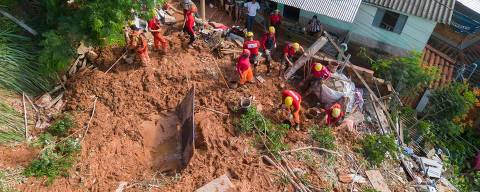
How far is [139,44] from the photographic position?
10.2 m

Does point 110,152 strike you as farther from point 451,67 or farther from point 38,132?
point 451,67

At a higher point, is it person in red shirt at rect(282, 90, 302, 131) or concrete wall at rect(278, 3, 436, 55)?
concrete wall at rect(278, 3, 436, 55)

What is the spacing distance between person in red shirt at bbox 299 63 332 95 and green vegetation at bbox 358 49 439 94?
2.91 meters

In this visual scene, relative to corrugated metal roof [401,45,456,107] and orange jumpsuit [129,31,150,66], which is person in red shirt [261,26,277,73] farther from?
corrugated metal roof [401,45,456,107]

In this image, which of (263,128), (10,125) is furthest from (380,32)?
(10,125)

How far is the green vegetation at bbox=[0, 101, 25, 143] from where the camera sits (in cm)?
840

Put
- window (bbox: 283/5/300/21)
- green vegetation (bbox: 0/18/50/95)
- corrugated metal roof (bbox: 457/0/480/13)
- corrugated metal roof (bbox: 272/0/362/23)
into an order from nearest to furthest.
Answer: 1. green vegetation (bbox: 0/18/50/95)
2. corrugated metal roof (bbox: 272/0/362/23)
3. corrugated metal roof (bbox: 457/0/480/13)
4. window (bbox: 283/5/300/21)

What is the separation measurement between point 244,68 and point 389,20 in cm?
685

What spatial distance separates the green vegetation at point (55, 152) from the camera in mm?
7930

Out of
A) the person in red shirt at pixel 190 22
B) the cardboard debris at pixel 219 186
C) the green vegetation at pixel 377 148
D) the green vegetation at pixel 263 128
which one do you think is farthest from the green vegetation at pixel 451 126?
the person in red shirt at pixel 190 22

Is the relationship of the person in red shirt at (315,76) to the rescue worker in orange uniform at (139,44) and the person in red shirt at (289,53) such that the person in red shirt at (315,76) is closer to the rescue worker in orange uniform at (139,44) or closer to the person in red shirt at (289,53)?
the person in red shirt at (289,53)

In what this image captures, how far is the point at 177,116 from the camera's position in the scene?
981cm

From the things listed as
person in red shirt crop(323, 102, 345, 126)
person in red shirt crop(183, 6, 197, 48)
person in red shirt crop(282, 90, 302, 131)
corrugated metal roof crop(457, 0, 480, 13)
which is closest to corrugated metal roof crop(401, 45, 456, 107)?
corrugated metal roof crop(457, 0, 480, 13)

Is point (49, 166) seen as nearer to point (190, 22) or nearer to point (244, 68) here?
point (244, 68)
